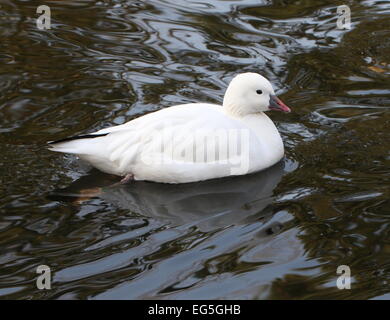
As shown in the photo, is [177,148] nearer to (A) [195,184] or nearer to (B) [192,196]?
(A) [195,184]

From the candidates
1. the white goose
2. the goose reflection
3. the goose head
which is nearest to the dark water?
the goose reflection

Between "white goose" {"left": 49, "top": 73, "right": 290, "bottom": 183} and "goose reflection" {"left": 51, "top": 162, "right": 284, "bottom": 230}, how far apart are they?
93mm

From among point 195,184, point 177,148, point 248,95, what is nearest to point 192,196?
point 195,184

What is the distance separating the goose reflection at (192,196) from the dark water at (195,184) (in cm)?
2

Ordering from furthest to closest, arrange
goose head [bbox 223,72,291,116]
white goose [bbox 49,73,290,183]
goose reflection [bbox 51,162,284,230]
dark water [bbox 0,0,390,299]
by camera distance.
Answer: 1. goose head [bbox 223,72,291,116]
2. white goose [bbox 49,73,290,183]
3. goose reflection [bbox 51,162,284,230]
4. dark water [bbox 0,0,390,299]

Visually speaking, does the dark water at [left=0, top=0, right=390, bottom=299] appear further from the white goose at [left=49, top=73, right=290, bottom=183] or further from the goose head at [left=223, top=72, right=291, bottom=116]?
the goose head at [left=223, top=72, right=291, bottom=116]

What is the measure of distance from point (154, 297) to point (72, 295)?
1.86ft

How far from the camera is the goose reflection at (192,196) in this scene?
7.19 metres

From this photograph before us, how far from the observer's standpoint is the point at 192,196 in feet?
24.9

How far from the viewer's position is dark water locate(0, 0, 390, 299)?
6.33 m

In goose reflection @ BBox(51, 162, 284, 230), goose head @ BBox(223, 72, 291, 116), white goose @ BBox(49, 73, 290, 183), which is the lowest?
goose reflection @ BBox(51, 162, 284, 230)

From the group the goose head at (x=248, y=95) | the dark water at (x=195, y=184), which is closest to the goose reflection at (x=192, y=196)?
the dark water at (x=195, y=184)

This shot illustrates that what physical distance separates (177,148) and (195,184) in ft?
1.19

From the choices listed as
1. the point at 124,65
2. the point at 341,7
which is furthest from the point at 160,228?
the point at 341,7
